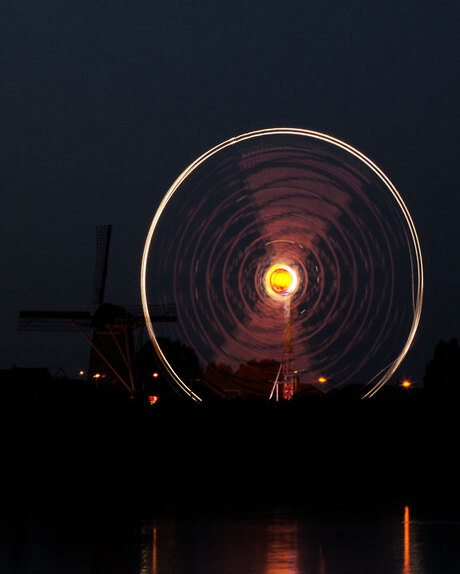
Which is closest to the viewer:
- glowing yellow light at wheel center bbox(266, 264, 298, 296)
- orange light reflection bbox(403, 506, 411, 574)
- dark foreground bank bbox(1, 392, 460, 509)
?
orange light reflection bbox(403, 506, 411, 574)

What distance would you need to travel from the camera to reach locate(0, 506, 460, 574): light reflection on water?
11.0 metres

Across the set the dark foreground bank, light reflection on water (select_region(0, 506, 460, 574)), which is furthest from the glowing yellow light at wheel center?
light reflection on water (select_region(0, 506, 460, 574))

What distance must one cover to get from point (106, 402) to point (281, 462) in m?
6.96

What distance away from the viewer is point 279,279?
3609 cm

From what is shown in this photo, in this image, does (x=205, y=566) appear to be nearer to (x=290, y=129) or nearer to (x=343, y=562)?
(x=343, y=562)

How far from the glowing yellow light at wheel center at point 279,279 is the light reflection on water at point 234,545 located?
65.9 feet

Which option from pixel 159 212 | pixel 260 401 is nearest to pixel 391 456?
pixel 260 401

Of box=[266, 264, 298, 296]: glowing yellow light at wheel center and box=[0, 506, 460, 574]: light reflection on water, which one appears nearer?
box=[0, 506, 460, 574]: light reflection on water

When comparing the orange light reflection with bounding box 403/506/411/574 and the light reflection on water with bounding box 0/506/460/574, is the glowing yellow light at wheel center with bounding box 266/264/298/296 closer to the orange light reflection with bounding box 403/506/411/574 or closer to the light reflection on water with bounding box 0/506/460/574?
the orange light reflection with bounding box 403/506/411/574

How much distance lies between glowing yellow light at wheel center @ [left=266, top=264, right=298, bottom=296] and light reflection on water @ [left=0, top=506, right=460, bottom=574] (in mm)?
20080

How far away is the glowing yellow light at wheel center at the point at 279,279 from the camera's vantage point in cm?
3606

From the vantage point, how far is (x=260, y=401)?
110 ft

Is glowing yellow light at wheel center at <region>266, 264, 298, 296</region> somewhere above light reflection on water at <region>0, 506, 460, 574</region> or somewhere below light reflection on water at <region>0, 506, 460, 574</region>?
above

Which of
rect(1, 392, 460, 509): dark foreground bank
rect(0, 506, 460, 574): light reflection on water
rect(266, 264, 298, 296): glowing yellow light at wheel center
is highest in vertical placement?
rect(266, 264, 298, 296): glowing yellow light at wheel center
